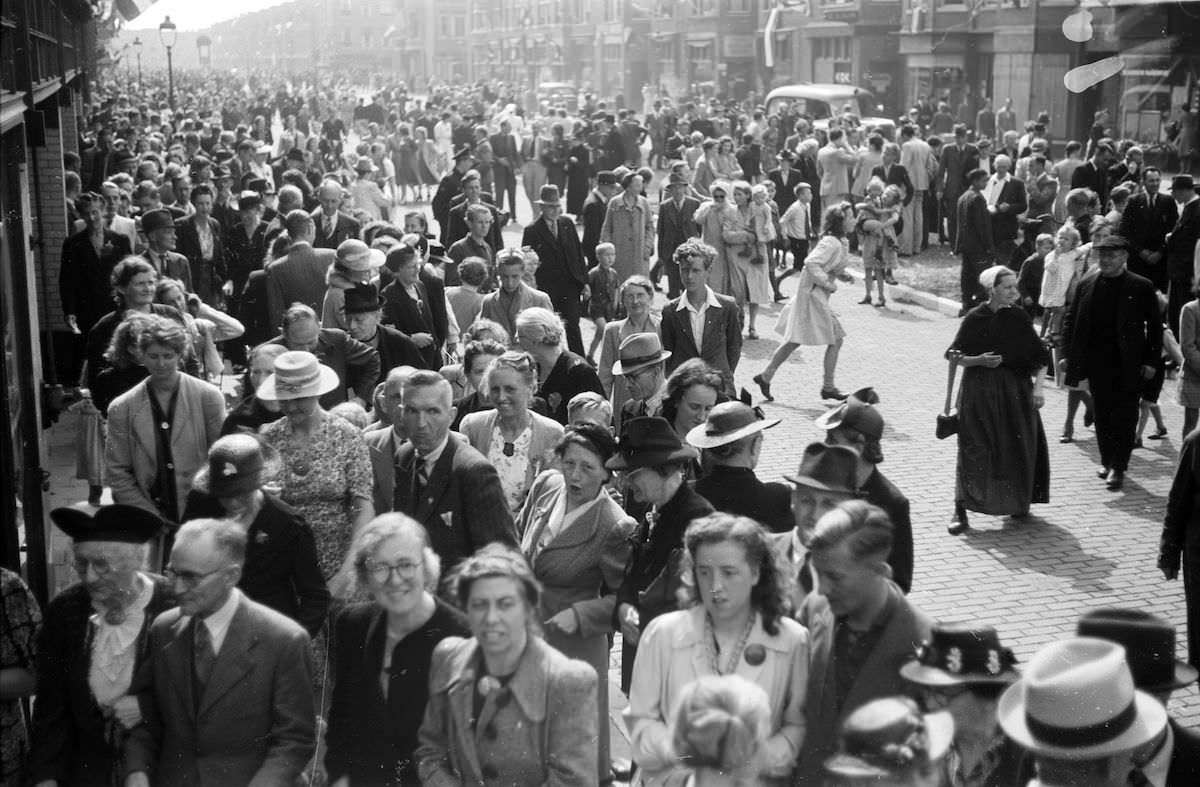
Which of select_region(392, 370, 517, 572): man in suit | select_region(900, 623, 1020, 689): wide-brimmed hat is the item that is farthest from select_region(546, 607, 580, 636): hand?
select_region(900, 623, 1020, 689): wide-brimmed hat

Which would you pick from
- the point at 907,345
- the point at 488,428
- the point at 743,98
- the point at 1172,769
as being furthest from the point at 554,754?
the point at 743,98

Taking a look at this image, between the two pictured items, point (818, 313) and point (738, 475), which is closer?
point (738, 475)

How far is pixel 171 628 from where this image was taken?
4.77 m

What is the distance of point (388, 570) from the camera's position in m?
4.81

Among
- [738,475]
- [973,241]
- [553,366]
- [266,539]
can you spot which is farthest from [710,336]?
[973,241]

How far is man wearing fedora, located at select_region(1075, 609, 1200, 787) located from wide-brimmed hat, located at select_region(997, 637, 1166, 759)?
344mm

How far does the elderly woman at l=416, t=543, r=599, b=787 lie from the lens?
4414mm

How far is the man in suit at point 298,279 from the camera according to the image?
37.7 feet

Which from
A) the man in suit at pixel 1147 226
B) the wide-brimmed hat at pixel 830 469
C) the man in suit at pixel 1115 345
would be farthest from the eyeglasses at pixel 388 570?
the man in suit at pixel 1147 226

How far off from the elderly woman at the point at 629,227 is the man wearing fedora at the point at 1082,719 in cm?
1245

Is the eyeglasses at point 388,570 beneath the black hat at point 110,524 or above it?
beneath

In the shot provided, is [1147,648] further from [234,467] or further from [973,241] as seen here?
[973,241]

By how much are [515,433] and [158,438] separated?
1.64 meters

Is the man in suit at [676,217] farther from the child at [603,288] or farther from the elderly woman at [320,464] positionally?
the elderly woman at [320,464]
